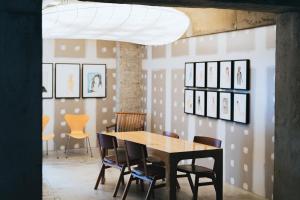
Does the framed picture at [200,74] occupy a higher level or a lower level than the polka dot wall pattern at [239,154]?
higher

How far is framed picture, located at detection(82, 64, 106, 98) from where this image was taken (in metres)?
9.88

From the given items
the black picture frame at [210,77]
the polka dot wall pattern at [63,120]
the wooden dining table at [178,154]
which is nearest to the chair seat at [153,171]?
the wooden dining table at [178,154]

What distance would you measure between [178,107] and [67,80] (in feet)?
8.76

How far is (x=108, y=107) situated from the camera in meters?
10.1

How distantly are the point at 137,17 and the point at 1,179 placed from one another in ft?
14.9

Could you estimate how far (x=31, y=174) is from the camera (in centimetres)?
339

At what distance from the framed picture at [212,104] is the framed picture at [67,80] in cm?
344

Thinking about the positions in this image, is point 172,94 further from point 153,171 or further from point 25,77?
point 25,77

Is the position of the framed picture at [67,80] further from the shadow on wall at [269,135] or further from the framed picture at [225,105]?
the shadow on wall at [269,135]

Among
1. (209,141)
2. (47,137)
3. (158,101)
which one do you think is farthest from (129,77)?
(209,141)

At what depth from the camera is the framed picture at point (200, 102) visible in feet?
24.9

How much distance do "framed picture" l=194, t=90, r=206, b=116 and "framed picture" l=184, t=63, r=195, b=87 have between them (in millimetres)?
245

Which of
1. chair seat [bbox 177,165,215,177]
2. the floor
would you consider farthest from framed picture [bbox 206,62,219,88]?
chair seat [bbox 177,165,215,177]

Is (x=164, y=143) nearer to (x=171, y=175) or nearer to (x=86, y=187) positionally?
(x=171, y=175)
